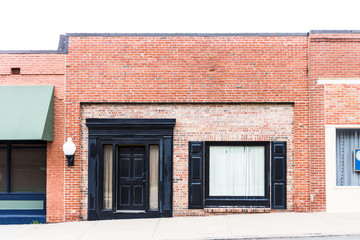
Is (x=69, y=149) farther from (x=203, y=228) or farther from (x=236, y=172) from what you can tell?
(x=236, y=172)

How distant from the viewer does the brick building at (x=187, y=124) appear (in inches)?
428

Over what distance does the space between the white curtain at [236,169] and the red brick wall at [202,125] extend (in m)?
0.39

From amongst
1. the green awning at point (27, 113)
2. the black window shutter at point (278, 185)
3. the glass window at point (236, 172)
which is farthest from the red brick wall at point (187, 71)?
the glass window at point (236, 172)

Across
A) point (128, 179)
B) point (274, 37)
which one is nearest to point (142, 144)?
point (128, 179)

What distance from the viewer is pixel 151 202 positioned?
36.2ft

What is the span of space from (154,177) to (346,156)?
557cm

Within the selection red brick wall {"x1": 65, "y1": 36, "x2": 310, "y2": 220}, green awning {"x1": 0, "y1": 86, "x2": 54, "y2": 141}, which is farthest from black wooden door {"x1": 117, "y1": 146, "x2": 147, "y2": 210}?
green awning {"x1": 0, "y1": 86, "x2": 54, "y2": 141}

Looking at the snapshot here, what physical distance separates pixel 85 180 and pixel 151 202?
6.54 ft

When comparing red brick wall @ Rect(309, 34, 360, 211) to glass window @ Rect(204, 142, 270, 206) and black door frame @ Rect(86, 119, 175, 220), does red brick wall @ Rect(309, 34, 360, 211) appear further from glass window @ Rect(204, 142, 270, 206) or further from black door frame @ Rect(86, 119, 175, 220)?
black door frame @ Rect(86, 119, 175, 220)

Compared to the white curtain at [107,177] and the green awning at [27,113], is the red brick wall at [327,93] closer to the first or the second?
the white curtain at [107,177]

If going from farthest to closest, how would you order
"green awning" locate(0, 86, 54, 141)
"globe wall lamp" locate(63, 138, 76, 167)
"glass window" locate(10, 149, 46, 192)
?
1. "glass window" locate(10, 149, 46, 192)
2. "globe wall lamp" locate(63, 138, 76, 167)
3. "green awning" locate(0, 86, 54, 141)

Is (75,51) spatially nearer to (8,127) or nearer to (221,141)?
(8,127)

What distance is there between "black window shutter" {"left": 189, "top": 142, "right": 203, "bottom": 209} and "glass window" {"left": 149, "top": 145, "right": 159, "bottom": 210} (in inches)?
37.9

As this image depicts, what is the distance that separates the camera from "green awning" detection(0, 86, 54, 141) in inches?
401
